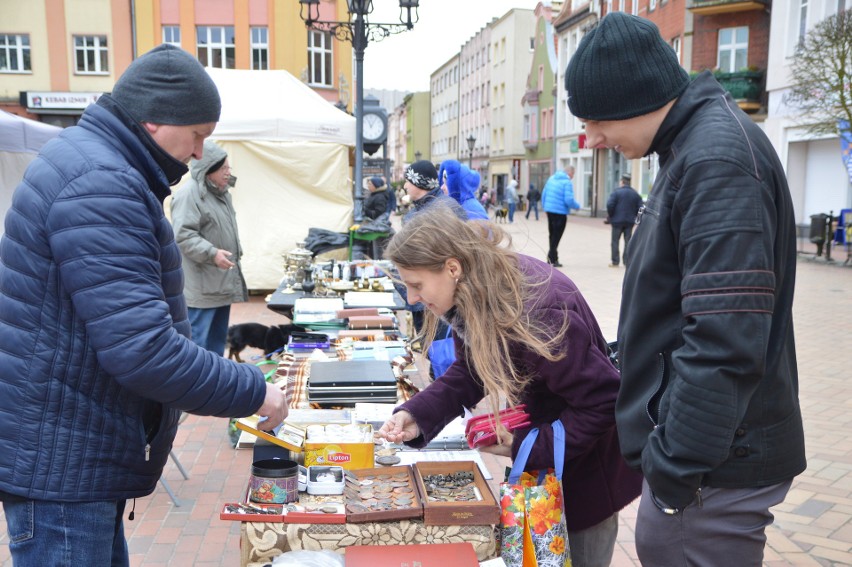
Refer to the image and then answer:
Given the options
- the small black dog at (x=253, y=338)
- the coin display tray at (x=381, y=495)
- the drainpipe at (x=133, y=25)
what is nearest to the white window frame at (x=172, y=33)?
the drainpipe at (x=133, y=25)

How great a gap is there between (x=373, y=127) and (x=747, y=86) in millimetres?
17273

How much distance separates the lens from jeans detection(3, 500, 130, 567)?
1.78m

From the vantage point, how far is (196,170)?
5.48m

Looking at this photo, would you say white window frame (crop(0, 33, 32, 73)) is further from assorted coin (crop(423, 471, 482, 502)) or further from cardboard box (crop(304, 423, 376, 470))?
assorted coin (crop(423, 471, 482, 502))

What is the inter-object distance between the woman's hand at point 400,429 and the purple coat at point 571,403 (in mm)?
21

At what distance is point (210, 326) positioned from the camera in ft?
18.4

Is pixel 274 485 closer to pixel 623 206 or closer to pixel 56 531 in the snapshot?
pixel 56 531

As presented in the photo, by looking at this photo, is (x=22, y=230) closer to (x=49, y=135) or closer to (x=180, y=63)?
(x=180, y=63)

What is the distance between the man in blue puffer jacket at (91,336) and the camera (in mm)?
1680

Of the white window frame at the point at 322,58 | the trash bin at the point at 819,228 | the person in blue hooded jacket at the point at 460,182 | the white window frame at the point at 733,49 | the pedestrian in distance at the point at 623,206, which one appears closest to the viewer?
the person in blue hooded jacket at the point at 460,182

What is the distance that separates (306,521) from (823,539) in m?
2.91

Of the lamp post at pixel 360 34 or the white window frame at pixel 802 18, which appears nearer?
the lamp post at pixel 360 34

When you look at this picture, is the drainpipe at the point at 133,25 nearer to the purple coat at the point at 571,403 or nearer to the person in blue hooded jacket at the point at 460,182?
the person in blue hooded jacket at the point at 460,182

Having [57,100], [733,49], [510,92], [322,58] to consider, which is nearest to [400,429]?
[733,49]
